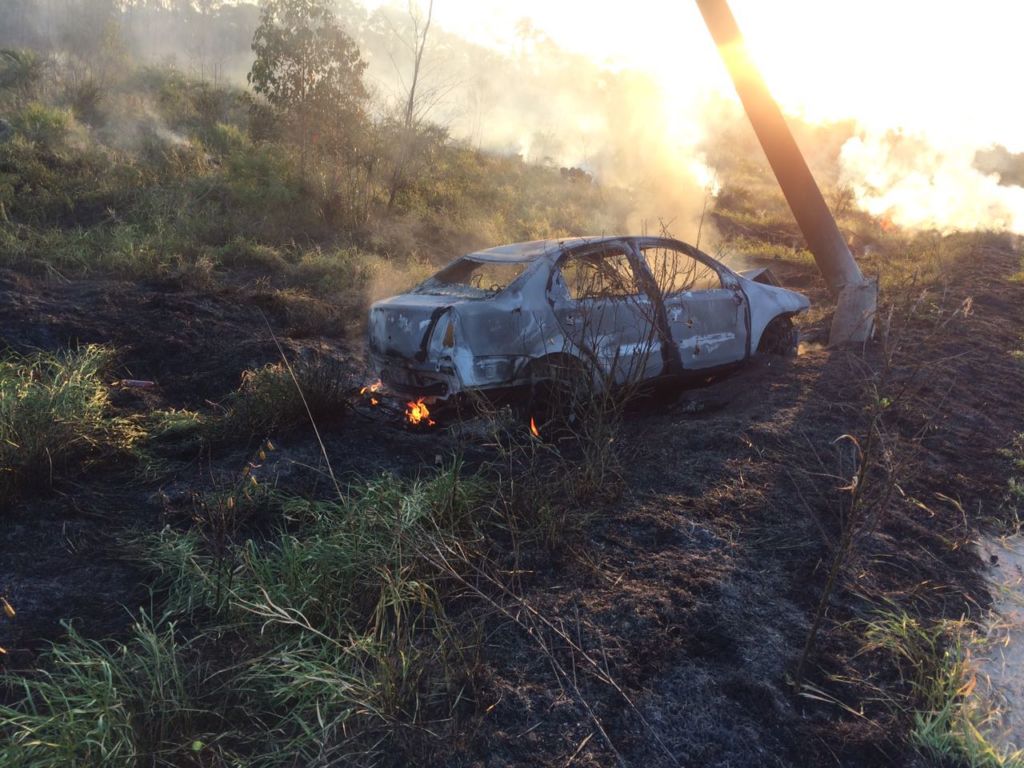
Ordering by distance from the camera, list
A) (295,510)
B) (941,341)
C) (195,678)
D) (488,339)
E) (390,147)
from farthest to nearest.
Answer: (390,147) → (941,341) → (488,339) → (295,510) → (195,678)

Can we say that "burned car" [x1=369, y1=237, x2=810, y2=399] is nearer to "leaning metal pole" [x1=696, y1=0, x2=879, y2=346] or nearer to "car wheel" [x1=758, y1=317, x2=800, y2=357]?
"car wheel" [x1=758, y1=317, x2=800, y2=357]

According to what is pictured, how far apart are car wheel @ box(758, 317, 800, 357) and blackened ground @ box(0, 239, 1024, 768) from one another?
2.71 ft

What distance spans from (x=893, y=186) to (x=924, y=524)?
17.1m

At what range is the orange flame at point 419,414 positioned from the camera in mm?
5254

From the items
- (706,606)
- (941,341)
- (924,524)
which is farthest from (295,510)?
(941,341)

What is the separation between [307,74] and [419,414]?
10.5 metres

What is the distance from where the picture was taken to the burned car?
475cm

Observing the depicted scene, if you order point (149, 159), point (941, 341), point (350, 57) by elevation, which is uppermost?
point (350, 57)

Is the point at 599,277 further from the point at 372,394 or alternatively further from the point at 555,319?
the point at 372,394

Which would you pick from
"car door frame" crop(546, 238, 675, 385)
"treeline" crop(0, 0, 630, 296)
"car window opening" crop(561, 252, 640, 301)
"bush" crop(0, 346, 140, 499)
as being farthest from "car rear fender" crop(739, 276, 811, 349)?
"treeline" crop(0, 0, 630, 296)

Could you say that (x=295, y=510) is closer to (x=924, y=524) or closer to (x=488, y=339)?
(x=488, y=339)

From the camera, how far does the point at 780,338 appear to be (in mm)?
7062

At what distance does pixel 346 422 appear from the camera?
16.6ft

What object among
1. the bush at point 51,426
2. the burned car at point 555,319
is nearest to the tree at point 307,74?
the burned car at point 555,319
